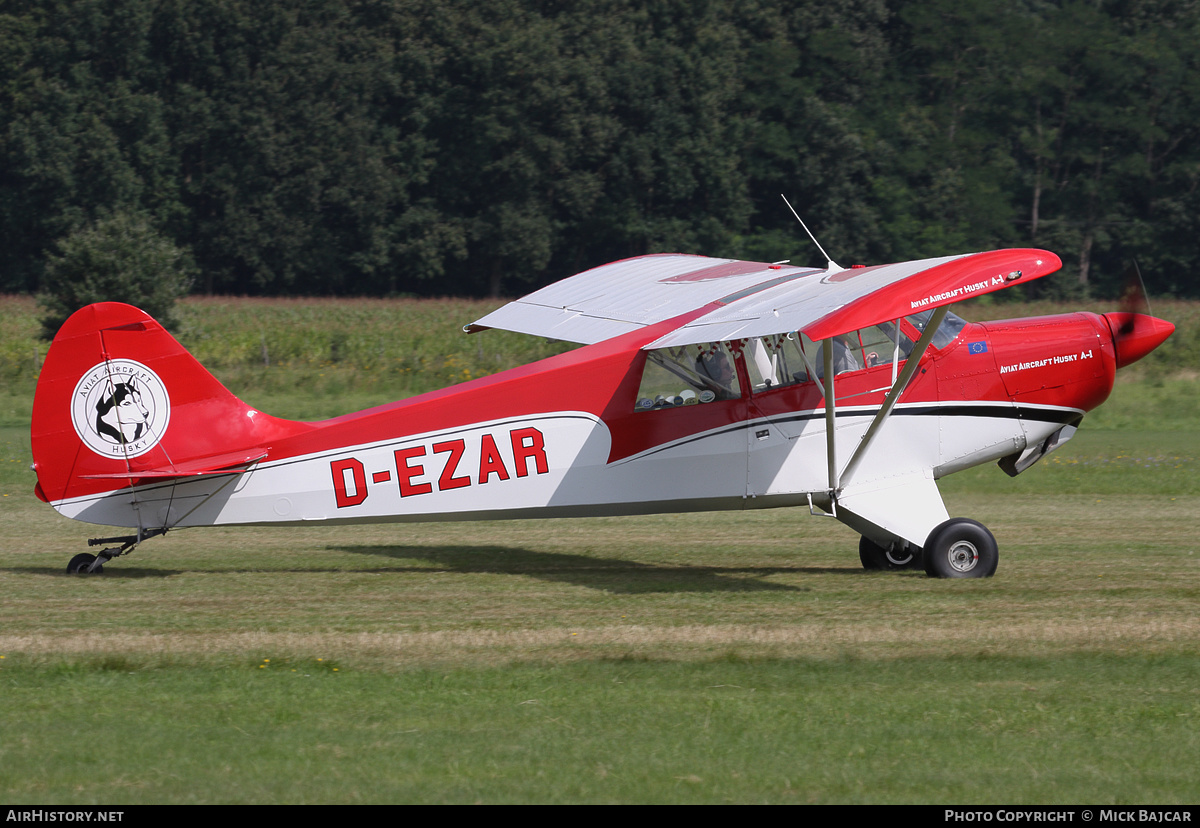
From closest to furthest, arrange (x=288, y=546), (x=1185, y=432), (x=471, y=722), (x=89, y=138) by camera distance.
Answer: (x=471, y=722), (x=288, y=546), (x=1185, y=432), (x=89, y=138)

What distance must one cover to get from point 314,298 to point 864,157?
89.6 ft

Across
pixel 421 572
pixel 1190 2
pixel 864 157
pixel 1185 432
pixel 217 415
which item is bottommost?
pixel 1185 432

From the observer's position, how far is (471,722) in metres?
6.07

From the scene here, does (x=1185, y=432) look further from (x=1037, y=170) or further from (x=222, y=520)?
(x=1037, y=170)

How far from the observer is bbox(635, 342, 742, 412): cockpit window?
9.67 meters

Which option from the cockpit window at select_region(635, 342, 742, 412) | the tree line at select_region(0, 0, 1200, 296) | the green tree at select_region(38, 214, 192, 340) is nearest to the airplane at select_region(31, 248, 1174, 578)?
the cockpit window at select_region(635, 342, 742, 412)

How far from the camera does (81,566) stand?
31.5 ft

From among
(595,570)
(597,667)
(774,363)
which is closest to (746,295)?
(774,363)

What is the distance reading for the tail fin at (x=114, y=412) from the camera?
9.05 m

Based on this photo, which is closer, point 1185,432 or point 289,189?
point 1185,432

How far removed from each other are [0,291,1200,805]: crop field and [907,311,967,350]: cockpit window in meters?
1.82

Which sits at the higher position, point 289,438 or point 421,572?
point 289,438

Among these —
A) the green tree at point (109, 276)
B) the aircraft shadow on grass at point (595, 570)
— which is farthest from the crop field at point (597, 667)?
the green tree at point (109, 276)
